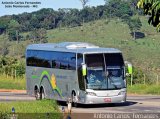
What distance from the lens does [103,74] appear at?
2966cm

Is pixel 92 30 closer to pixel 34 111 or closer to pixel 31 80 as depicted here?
pixel 31 80

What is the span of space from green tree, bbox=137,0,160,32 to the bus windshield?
47.1 ft

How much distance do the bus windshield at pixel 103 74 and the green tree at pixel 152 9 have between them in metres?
14.4

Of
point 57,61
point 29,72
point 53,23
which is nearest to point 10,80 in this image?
point 29,72

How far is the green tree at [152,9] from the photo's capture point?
46.7 ft

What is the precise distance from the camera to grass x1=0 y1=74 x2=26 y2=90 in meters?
53.6

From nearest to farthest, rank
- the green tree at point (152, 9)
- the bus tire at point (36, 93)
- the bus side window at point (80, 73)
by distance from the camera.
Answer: the green tree at point (152, 9) → the bus side window at point (80, 73) → the bus tire at point (36, 93)

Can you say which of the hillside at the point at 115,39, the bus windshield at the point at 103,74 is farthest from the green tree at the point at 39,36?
the bus windshield at the point at 103,74

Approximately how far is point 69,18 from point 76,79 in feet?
393

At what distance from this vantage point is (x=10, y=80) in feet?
185

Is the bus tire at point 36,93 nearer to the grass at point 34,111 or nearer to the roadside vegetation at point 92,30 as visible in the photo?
the grass at point 34,111

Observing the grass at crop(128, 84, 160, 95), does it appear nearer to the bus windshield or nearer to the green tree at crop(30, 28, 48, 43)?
the bus windshield

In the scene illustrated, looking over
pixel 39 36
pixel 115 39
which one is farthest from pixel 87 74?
pixel 115 39

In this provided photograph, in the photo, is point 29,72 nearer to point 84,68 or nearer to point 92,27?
point 84,68
